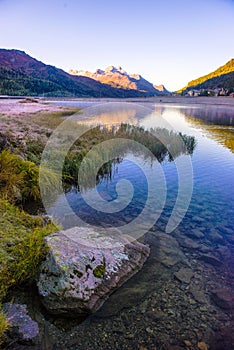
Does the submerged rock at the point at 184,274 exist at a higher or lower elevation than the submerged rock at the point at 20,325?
lower

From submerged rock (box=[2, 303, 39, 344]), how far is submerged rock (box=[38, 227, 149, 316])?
39 centimetres

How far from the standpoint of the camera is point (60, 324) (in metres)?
4.44

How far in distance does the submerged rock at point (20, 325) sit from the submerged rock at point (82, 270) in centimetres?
39

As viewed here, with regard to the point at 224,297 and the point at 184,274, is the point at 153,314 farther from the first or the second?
the point at 224,297

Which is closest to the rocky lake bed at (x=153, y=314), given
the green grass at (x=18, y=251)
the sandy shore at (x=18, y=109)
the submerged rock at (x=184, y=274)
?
the submerged rock at (x=184, y=274)

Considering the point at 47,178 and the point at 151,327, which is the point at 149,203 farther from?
the point at 151,327

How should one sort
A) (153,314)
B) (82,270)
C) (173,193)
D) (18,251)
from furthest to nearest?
(173,193) → (18,251) → (82,270) → (153,314)

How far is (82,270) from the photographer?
197 inches

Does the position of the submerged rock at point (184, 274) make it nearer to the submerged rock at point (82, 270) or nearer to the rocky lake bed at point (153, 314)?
the rocky lake bed at point (153, 314)

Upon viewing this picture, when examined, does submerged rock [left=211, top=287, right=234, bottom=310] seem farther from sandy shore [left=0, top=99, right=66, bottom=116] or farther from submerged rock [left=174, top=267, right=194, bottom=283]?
sandy shore [left=0, top=99, right=66, bottom=116]

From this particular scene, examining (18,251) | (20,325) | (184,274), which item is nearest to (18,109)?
(18,251)

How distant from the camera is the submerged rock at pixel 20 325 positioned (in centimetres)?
399

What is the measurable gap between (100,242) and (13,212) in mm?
2491

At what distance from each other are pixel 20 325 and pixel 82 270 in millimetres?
1362
